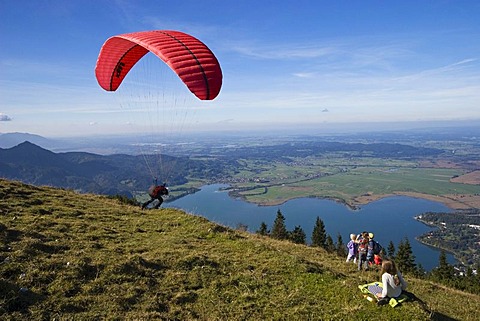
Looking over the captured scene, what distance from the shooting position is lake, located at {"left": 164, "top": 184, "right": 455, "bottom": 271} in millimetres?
63812

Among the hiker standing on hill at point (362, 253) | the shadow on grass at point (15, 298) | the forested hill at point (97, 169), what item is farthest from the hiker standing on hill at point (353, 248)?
the forested hill at point (97, 169)

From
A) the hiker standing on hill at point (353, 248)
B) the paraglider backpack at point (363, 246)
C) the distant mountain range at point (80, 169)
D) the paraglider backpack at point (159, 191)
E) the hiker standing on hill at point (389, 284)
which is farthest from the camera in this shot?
the distant mountain range at point (80, 169)

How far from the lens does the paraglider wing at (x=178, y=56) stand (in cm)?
913

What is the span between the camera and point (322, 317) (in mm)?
6352

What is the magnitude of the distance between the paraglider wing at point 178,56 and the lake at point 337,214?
4845 cm

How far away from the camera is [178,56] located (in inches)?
373

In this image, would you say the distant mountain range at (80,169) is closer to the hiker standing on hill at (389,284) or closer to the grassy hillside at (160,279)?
the grassy hillside at (160,279)

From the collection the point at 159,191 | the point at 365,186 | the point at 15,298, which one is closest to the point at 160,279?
the point at 15,298

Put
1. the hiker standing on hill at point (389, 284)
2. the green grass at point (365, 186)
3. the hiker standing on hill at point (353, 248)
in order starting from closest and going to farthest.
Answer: the hiker standing on hill at point (389, 284) < the hiker standing on hill at point (353, 248) < the green grass at point (365, 186)

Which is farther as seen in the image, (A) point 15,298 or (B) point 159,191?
(B) point 159,191

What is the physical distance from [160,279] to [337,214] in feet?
260

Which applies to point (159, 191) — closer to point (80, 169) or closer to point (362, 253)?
point (362, 253)

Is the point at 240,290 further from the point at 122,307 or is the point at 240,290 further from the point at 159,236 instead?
the point at 159,236

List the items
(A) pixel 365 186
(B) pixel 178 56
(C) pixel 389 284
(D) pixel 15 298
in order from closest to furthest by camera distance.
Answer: (D) pixel 15 298 → (C) pixel 389 284 → (B) pixel 178 56 → (A) pixel 365 186
